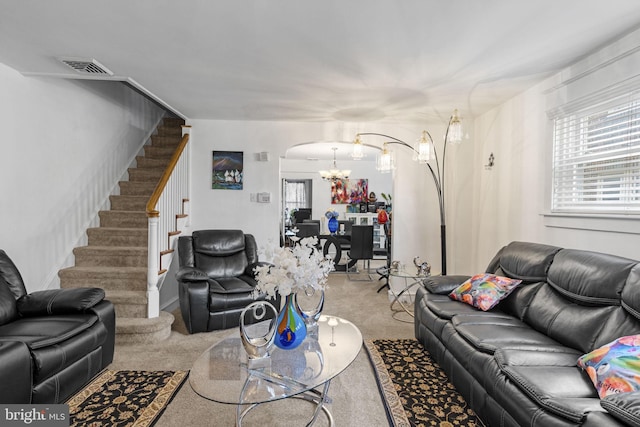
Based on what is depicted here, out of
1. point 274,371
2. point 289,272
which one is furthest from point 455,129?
point 274,371

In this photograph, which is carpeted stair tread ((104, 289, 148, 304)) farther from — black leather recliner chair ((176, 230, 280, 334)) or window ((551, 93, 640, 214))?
window ((551, 93, 640, 214))

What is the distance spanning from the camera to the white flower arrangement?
197 cm

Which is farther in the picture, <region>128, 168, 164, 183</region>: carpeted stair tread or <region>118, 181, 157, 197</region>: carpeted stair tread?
<region>128, 168, 164, 183</region>: carpeted stair tread

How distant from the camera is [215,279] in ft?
12.7

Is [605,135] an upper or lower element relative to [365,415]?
upper

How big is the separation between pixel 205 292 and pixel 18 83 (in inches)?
101

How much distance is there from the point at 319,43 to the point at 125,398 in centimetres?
277

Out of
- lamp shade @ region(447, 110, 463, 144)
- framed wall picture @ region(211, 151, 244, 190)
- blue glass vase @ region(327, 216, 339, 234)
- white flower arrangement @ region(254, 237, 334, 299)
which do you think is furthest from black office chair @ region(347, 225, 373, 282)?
white flower arrangement @ region(254, 237, 334, 299)

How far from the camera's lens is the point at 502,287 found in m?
2.79

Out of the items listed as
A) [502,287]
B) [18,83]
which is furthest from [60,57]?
[502,287]

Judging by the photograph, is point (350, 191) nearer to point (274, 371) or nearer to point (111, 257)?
point (111, 257)

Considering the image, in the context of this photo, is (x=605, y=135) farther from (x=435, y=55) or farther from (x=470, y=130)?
(x=470, y=130)

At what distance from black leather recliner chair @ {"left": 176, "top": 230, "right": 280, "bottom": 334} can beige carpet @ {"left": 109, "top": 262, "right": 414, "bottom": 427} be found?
18cm

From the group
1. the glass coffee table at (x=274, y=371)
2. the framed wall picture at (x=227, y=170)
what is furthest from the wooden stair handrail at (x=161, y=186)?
the glass coffee table at (x=274, y=371)
